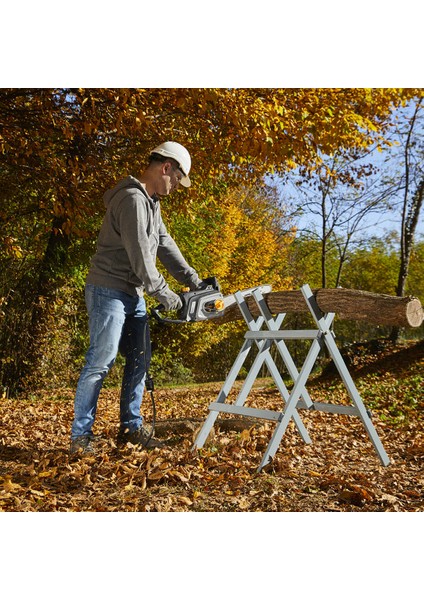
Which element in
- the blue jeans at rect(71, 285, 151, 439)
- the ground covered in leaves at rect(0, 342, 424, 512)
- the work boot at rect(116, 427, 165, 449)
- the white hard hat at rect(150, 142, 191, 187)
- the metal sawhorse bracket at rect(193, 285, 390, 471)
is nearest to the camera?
the ground covered in leaves at rect(0, 342, 424, 512)

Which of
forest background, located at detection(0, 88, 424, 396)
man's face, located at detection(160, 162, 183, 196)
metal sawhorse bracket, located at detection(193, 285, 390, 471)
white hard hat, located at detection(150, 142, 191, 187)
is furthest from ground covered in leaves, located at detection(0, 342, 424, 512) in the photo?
forest background, located at detection(0, 88, 424, 396)

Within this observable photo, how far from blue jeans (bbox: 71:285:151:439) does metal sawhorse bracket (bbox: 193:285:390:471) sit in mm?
522

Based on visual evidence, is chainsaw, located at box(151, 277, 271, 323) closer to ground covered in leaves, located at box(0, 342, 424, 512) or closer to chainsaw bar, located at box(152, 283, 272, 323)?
chainsaw bar, located at box(152, 283, 272, 323)

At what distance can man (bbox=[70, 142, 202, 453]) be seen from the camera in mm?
3682

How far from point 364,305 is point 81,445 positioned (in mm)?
1838

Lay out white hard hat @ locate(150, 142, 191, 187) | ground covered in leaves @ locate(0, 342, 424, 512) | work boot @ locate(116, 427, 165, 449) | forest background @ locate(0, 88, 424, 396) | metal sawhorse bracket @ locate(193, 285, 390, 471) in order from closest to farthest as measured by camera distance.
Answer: ground covered in leaves @ locate(0, 342, 424, 512), metal sawhorse bracket @ locate(193, 285, 390, 471), white hard hat @ locate(150, 142, 191, 187), work boot @ locate(116, 427, 165, 449), forest background @ locate(0, 88, 424, 396)

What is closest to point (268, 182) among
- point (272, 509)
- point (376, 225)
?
point (376, 225)

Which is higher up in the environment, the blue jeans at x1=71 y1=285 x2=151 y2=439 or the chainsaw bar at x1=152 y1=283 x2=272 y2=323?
the chainsaw bar at x1=152 y1=283 x2=272 y2=323

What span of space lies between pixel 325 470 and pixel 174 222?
6.20 meters

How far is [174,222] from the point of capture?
31.0 feet

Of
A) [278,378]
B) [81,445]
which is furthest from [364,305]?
[81,445]

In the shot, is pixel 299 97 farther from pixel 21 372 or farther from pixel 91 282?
pixel 21 372

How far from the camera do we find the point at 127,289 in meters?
Result: 3.84

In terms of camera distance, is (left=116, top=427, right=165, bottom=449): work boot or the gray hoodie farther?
(left=116, top=427, right=165, bottom=449): work boot
